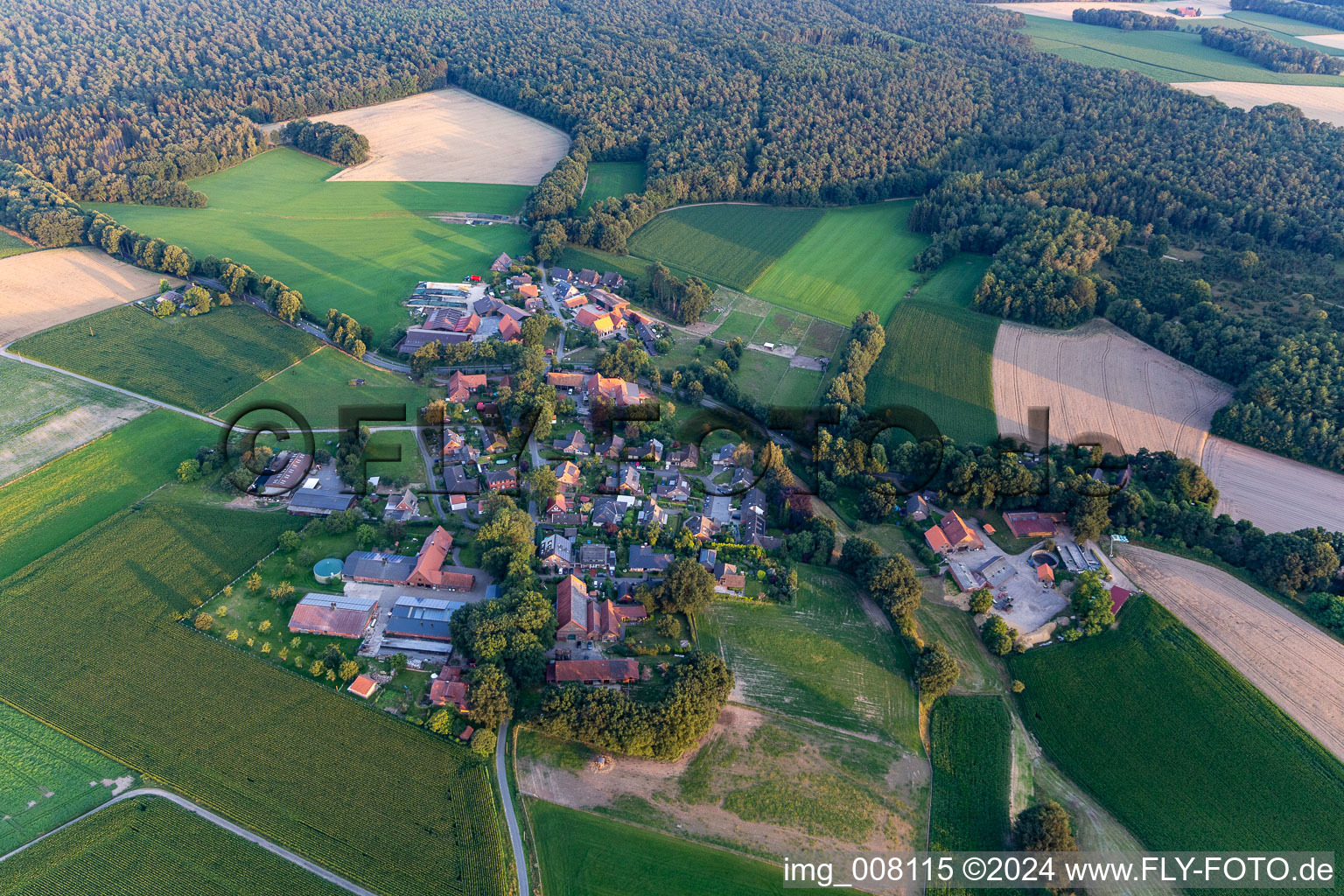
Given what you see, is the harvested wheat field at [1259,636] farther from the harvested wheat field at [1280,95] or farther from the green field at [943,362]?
the harvested wheat field at [1280,95]

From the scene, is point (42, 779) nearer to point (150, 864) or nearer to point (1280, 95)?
point (150, 864)

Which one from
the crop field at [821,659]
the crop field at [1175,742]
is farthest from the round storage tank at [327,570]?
the crop field at [1175,742]

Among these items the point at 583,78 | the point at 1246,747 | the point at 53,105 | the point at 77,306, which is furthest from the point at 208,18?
the point at 1246,747

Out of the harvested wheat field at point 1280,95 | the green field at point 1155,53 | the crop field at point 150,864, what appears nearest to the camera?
the crop field at point 150,864

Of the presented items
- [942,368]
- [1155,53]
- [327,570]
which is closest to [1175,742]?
[942,368]

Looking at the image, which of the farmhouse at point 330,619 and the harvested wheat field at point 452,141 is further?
the harvested wheat field at point 452,141

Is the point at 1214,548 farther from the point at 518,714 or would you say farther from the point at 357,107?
the point at 357,107

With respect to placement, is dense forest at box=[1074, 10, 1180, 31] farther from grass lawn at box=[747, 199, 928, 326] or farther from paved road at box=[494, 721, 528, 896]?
paved road at box=[494, 721, 528, 896]

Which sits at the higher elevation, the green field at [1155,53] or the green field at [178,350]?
the green field at [1155,53]
